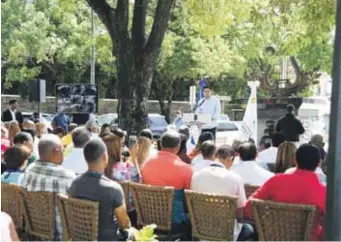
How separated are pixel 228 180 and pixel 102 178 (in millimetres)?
1150

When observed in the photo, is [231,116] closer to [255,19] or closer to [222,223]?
[255,19]

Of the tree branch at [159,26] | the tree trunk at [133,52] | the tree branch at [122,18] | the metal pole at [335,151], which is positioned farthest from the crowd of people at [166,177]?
the tree branch at [122,18]

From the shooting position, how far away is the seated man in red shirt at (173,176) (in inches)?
216

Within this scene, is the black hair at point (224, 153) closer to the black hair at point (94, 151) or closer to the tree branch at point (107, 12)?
the black hair at point (94, 151)

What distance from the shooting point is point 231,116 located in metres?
33.5

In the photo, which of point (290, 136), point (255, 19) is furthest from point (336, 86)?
point (255, 19)

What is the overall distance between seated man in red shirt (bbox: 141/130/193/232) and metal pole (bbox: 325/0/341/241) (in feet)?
9.58

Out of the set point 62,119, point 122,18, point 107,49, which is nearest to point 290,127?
point 122,18

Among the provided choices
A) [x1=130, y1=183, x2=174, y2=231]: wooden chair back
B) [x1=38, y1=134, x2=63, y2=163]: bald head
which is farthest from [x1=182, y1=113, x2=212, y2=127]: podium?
[x1=38, y1=134, x2=63, y2=163]: bald head

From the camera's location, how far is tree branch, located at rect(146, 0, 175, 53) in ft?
38.9

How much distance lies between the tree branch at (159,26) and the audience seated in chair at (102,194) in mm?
7216

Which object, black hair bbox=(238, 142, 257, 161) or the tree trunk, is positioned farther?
the tree trunk

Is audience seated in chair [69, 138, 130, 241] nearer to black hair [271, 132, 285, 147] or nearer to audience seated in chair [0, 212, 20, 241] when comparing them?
audience seated in chair [0, 212, 20, 241]

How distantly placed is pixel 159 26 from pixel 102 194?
7.67 metres
